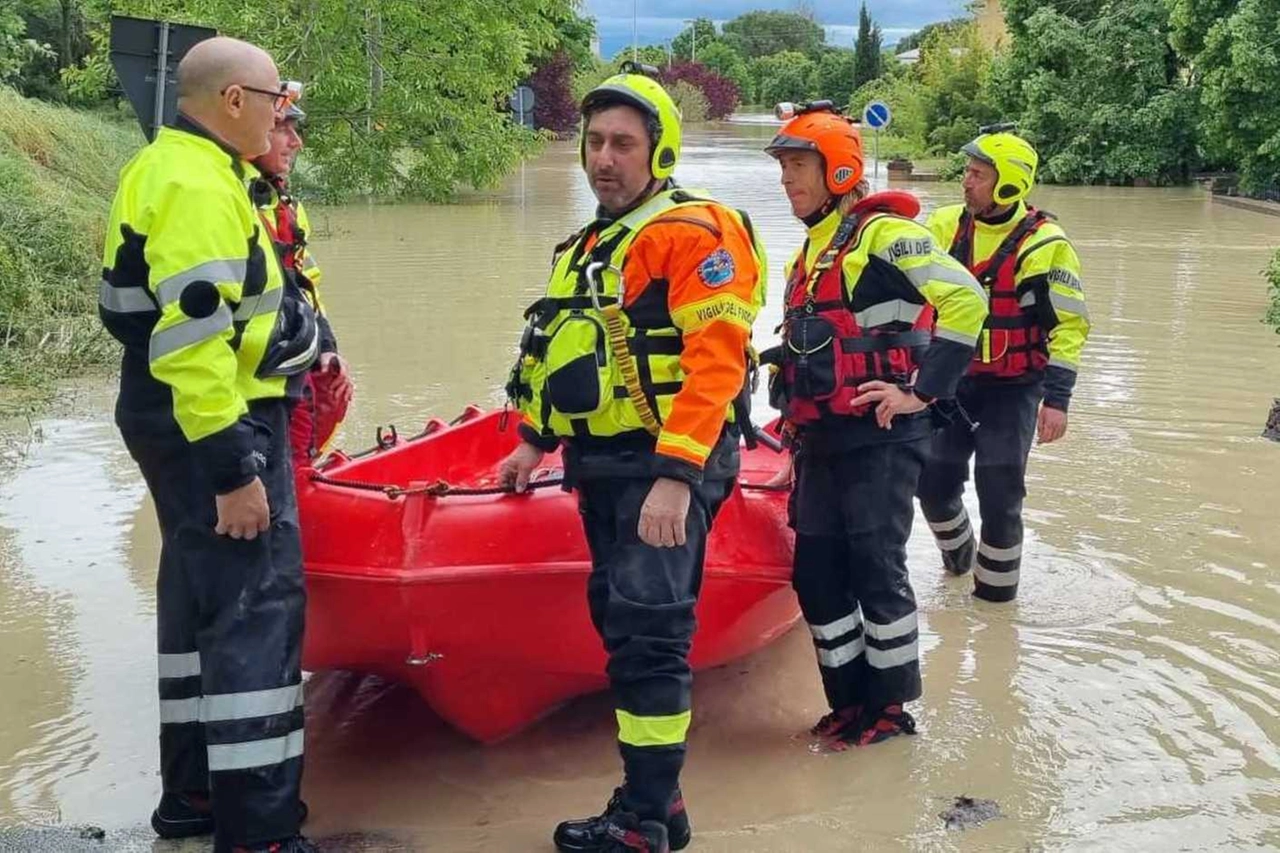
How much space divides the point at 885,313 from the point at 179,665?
87.1 inches

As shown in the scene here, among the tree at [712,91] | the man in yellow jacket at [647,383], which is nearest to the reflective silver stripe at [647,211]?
the man in yellow jacket at [647,383]

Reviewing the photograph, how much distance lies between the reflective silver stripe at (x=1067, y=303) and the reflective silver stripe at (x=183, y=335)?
3181 millimetres

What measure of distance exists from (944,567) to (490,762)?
8.33 feet

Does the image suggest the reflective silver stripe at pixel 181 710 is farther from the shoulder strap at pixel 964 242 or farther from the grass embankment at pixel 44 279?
the grass embankment at pixel 44 279

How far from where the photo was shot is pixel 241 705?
10.2ft

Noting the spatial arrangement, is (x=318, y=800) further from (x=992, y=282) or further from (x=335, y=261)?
(x=335, y=261)

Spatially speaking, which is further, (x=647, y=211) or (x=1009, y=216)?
(x=1009, y=216)

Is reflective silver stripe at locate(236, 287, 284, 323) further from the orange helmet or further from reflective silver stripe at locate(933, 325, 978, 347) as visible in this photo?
reflective silver stripe at locate(933, 325, 978, 347)

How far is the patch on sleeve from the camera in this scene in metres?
3.10

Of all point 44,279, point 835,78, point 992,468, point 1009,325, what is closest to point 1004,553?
point 992,468

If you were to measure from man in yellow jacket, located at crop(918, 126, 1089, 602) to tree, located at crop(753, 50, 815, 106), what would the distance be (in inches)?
3001

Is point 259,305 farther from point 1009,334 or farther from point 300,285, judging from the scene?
point 1009,334

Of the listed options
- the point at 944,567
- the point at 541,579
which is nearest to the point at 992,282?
the point at 944,567

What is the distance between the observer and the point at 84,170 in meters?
14.9
